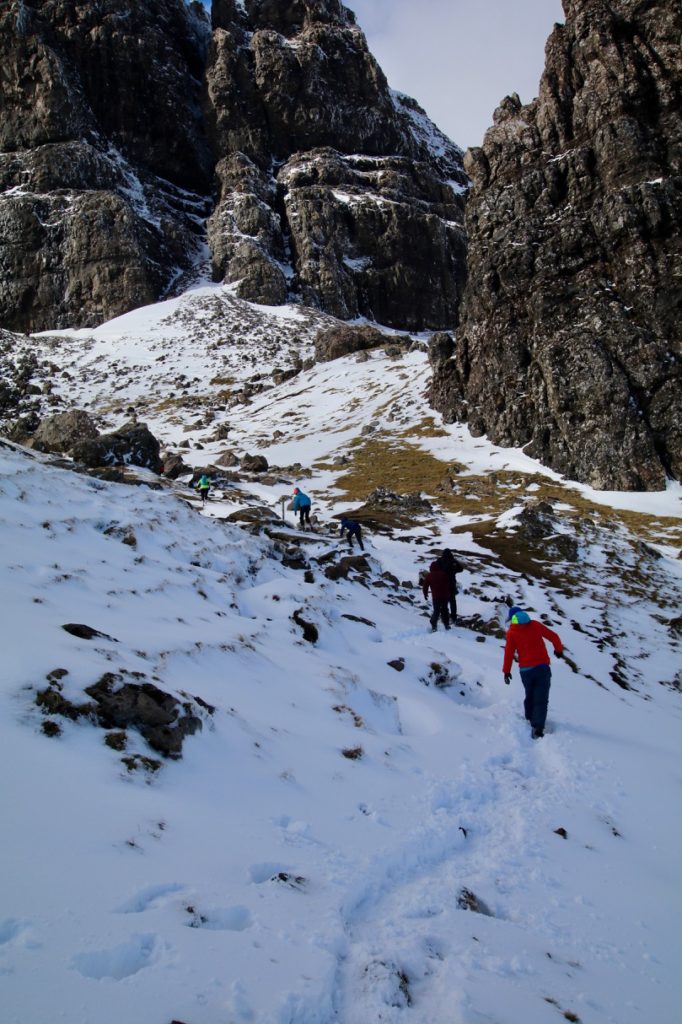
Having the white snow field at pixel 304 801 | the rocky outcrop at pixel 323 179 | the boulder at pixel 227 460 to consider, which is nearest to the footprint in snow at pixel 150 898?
the white snow field at pixel 304 801

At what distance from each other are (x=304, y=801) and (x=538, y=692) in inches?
183

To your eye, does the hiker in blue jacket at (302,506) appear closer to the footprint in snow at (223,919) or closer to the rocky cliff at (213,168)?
the footprint in snow at (223,919)

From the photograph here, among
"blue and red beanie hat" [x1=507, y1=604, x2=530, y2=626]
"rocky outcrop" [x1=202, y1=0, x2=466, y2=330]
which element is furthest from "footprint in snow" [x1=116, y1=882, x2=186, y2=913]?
"rocky outcrop" [x1=202, y1=0, x2=466, y2=330]

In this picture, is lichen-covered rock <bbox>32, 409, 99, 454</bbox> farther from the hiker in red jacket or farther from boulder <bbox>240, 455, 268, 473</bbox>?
the hiker in red jacket

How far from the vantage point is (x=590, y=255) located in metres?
34.0

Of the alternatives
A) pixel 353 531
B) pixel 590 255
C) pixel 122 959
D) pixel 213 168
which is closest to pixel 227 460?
pixel 353 531

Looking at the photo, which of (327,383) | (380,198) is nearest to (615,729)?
(327,383)

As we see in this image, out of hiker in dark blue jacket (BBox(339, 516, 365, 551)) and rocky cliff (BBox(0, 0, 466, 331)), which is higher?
rocky cliff (BBox(0, 0, 466, 331))

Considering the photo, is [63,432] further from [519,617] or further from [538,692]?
[538,692]

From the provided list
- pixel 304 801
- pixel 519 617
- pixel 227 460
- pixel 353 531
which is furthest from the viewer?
pixel 227 460

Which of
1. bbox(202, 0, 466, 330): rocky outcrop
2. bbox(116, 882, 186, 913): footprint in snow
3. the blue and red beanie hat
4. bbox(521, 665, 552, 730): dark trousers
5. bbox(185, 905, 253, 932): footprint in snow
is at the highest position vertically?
bbox(202, 0, 466, 330): rocky outcrop

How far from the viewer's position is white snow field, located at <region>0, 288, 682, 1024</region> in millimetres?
2799

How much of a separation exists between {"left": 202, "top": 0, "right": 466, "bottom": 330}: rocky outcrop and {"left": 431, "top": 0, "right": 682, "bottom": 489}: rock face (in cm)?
5919

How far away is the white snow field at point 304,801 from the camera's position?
2799mm
